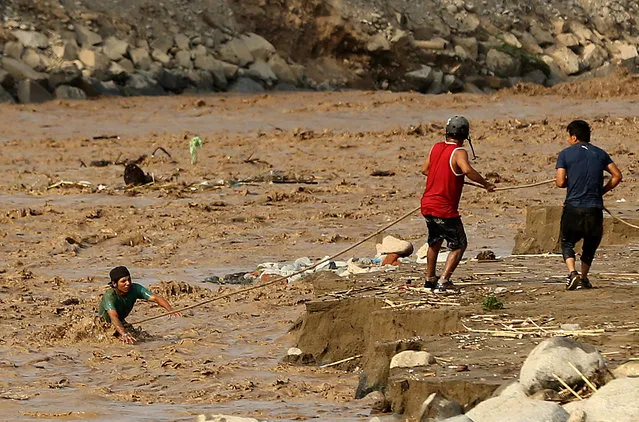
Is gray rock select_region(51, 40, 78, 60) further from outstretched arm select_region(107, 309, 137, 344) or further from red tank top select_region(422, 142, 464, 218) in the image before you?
red tank top select_region(422, 142, 464, 218)

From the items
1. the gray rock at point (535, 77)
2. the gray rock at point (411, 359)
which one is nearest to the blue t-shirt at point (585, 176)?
the gray rock at point (411, 359)

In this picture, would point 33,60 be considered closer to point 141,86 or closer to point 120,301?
point 141,86

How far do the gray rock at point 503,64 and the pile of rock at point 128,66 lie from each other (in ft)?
14.8

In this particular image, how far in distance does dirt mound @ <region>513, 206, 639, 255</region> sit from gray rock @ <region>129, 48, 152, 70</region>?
14991 mm

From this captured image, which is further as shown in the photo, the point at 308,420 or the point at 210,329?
the point at 210,329

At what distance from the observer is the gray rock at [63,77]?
Answer: 24.2 meters

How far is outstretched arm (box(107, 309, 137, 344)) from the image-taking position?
388 inches

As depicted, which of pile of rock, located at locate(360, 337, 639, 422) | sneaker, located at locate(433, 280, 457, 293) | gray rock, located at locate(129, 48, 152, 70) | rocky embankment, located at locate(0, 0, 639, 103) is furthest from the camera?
gray rock, located at locate(129, 48, 152, 70)

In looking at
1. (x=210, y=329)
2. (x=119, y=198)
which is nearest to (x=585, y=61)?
(x=119, y=198)

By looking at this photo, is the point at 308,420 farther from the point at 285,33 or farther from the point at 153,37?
the point at 285,33

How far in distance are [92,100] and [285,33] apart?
5.61 metres

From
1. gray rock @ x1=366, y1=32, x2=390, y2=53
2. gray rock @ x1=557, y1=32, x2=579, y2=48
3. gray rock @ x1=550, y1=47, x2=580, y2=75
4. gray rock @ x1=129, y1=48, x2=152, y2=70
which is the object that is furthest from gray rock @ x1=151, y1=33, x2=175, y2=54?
gray rock @ x1=557, y1=32, x2=579, y2=48

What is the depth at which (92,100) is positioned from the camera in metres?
24.2

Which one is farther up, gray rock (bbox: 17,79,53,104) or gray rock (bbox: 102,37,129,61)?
gray rock (bbox: 102,37,129,61)
